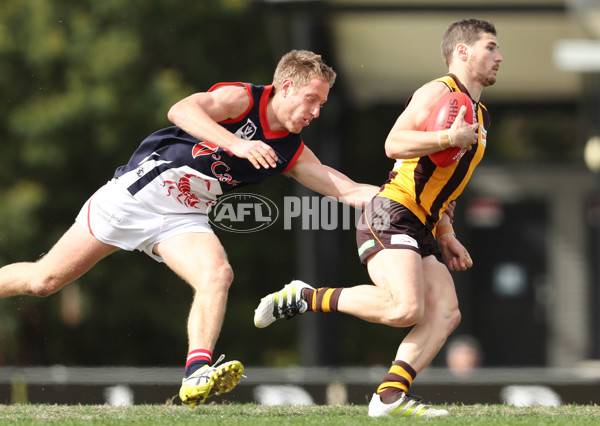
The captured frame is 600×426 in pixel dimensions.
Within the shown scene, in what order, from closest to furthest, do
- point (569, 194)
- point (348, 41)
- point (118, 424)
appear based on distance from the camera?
point (118, 424)
point (348, 41)
point (569, 194)

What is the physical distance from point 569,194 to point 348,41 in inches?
159

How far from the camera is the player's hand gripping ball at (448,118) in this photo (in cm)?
533

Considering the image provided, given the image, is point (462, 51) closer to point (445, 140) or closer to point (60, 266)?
point (445, 140)

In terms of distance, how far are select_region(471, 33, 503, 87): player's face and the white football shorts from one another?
5.15ft

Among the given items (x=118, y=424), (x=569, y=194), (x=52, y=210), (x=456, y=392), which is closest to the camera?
(x=118, y=424)

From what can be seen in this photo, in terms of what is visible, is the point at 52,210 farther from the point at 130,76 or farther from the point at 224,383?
the point at 224,383

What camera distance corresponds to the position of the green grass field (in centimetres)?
512

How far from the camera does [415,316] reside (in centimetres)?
536

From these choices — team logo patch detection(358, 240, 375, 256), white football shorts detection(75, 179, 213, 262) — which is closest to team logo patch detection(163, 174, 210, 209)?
white football shorts detection(75, 179, 213, 262)

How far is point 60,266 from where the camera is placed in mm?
5852

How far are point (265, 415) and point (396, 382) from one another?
68cm

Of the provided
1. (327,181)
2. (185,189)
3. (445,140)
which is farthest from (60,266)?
(445,140)

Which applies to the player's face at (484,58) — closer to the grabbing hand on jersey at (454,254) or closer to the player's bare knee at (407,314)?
the grabbing hand on jersey at (454,254)

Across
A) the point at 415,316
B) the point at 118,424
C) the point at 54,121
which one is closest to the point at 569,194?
the point at 54,121
